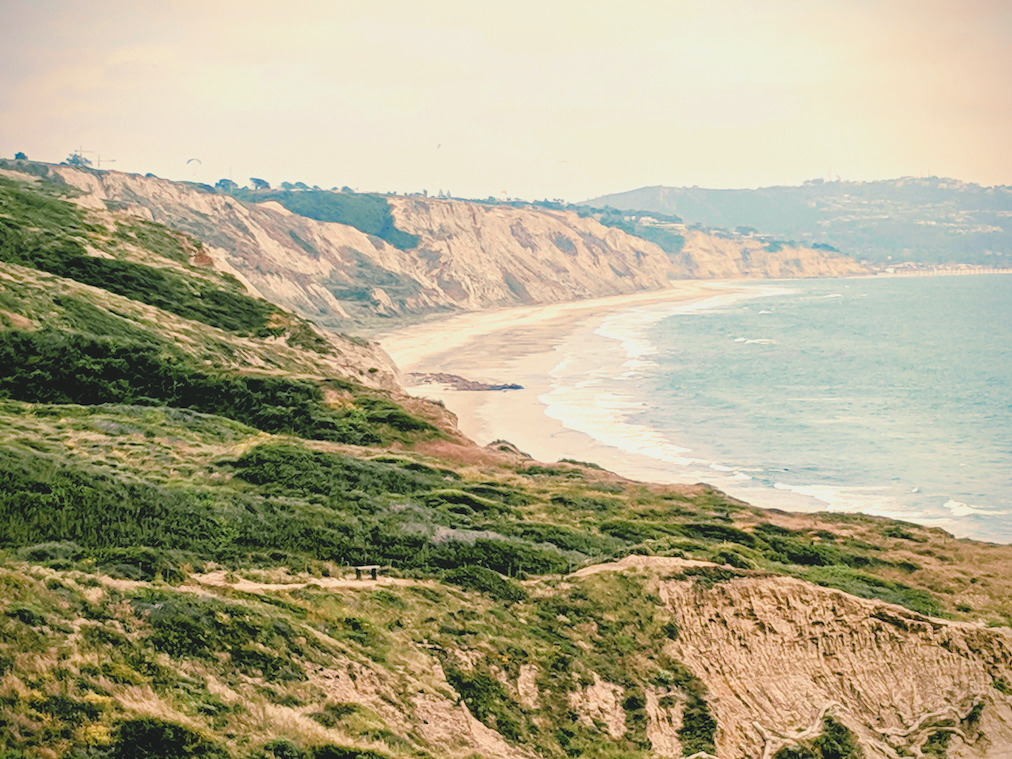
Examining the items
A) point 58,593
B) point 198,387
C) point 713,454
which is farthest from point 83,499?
point 713,454

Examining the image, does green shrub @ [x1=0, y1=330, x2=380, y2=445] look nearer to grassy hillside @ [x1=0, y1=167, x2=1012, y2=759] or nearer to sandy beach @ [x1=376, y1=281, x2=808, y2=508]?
grassy hillside @ [x1=0, y1=167, x2=1012, y2=759]

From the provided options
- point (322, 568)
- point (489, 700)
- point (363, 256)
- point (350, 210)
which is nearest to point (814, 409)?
point (322, 568)

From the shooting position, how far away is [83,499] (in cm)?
1959

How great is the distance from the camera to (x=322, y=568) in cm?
1944

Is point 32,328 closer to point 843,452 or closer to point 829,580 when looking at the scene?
point 829,580

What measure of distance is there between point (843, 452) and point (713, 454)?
26.8ft

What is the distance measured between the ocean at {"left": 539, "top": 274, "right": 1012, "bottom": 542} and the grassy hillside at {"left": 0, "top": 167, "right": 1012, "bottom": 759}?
43.9ft

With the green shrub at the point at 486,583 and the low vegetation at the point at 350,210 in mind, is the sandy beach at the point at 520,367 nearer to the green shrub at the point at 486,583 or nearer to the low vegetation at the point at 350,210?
the green shrub at the point at 486,583

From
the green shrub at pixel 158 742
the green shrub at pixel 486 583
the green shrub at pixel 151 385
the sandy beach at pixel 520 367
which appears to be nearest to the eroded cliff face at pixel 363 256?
the sandy beach at pixel 520 367

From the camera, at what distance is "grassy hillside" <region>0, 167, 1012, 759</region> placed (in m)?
13.0

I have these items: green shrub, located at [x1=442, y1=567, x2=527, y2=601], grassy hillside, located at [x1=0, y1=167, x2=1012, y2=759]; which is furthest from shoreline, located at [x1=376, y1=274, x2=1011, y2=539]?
green shrub, located at [x1=442, y1=567, x2=527, y2=601]

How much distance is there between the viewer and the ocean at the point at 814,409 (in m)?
44.5

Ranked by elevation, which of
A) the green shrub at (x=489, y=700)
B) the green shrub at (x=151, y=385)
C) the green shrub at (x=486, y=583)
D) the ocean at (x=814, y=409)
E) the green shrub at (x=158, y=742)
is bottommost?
the ocean at (x=814, y=409)

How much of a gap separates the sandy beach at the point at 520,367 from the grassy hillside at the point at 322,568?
42.1ft
